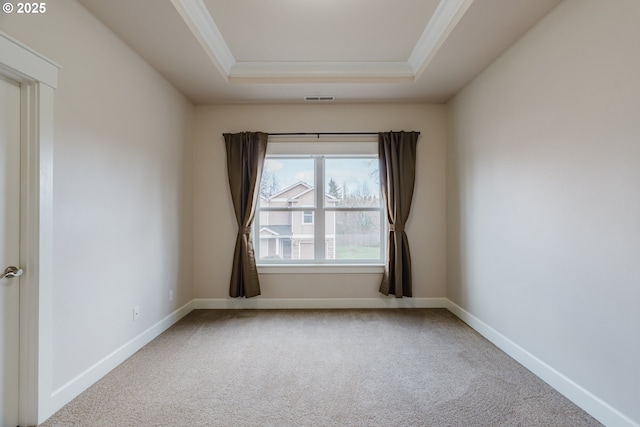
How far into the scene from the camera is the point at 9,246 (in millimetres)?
1804

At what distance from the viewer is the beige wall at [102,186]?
6.64ft

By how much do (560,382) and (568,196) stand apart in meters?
1.30

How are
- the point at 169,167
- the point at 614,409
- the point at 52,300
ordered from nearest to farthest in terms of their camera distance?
1. the point at 614,409
2. the point at 52,300
3. the point at 169,167

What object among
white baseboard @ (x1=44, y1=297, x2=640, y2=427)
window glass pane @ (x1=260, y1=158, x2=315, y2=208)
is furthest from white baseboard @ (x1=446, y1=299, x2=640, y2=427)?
window glass pane @ (x1=260, y1=158, x2=315, y2=208)

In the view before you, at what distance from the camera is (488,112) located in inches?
123

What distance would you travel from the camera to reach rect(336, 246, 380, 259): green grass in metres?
4.28

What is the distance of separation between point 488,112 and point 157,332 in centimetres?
399

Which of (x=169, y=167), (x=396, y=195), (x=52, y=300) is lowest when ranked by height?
(x=52, y=300)

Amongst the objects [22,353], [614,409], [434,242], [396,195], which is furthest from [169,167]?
[614,409]

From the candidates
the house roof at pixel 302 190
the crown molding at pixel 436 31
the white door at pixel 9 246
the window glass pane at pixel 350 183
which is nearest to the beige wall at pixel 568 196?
the crown molding at pixel 436 31

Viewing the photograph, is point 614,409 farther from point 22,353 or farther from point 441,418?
point 22,353

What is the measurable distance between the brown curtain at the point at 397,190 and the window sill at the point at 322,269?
19cm

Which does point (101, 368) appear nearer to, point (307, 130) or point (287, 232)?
point (287, 232)

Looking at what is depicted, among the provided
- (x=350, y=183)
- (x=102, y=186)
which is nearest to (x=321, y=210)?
(x=350, y=183)
